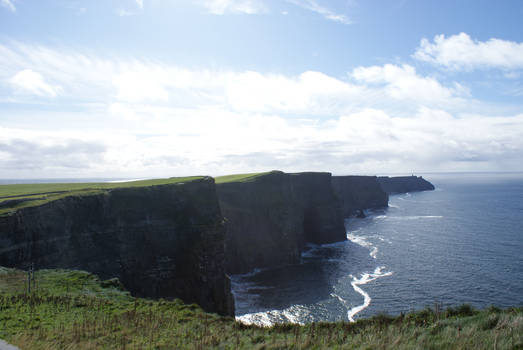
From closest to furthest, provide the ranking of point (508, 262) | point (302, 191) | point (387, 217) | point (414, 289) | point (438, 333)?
1. point (438, 333)
2. point (414, 289)
3. point (508, 262)
4. point (302, 191)
5. point (387, 217)

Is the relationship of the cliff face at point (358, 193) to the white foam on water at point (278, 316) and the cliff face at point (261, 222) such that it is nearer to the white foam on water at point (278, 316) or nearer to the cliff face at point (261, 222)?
the cliff face at point (261, 222)

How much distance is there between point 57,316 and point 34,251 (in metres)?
18.1

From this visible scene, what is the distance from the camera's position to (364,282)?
2227 inches

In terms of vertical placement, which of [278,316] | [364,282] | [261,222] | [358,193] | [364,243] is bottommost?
[278,316]

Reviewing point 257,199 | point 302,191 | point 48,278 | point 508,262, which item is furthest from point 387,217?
point 48,278

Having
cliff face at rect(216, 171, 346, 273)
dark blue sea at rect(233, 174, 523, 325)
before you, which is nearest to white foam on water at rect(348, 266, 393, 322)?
dark blue sea at rect(233, 174, 523, 325)

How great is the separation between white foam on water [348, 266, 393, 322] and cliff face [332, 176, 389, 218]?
267 ft

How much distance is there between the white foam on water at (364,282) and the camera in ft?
148

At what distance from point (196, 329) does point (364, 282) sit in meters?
46.1

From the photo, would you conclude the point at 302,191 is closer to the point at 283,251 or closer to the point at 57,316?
the point at 283,251

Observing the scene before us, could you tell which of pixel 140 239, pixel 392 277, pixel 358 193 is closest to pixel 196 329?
pixel 140 239

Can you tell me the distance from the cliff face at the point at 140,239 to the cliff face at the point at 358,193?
105656 millimetres

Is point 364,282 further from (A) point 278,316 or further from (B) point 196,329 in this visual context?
(B) point 196,329

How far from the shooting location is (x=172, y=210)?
150 ft
